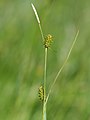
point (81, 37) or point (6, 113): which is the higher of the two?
point (81, 37)

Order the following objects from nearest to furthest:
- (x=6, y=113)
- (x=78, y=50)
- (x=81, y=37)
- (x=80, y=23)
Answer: (x=6, y=113) → (x=78, y=50) → (x=81, y=37) → (x=80, y=23)

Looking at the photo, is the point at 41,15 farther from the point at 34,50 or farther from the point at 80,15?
the point at 80,15

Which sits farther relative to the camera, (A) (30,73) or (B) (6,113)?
(A) (30,73)

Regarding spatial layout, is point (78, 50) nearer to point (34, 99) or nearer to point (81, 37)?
point (81, 37)

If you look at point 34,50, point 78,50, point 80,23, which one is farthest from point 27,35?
point 80,23

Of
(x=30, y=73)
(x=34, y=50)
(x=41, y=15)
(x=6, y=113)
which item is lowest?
(x=6, y=113)

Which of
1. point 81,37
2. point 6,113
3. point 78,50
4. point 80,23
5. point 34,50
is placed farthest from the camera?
point 80,23
